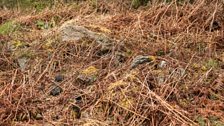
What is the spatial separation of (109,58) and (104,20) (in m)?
1.44

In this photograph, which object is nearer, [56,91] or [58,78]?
[56,91]

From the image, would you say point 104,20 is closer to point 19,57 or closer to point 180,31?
point 180,31

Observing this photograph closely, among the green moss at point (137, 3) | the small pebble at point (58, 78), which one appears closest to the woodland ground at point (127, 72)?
the small pebble at point (58, 78)

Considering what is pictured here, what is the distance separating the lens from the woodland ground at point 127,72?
3.73 m

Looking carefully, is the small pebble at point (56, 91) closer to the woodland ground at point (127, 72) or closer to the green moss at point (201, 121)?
the woodland ground at point (127, 72)

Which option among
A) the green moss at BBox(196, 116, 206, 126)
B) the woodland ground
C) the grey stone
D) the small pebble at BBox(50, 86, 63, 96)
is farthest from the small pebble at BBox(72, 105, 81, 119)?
the green moss at BBox(196, 116, 206, 126)

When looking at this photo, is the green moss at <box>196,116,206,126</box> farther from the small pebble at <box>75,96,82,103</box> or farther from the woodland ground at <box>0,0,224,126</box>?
the small pebble at <box>75,96,82,103</box>

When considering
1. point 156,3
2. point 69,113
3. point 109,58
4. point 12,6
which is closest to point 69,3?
point 12,6

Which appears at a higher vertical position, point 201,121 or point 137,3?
point 201,121

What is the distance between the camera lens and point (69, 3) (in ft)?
24.7

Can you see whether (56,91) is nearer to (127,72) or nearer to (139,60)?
(127,72)

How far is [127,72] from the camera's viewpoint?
422 centimetres

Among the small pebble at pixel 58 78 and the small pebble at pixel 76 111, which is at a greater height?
the small pebble at pixel 76 111

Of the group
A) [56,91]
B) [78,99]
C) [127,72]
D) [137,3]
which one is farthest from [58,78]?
[137,3]
